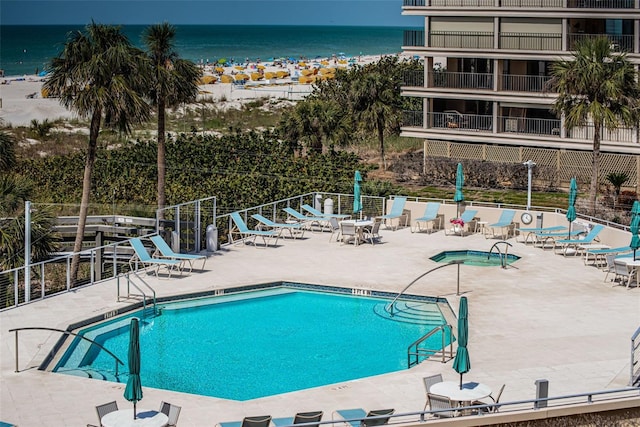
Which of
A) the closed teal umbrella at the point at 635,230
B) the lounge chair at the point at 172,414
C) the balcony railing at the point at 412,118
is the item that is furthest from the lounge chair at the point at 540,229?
the lounge chair at the point at 172,414

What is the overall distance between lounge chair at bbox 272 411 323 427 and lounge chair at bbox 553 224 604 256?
13743 mm

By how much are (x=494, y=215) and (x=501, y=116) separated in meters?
11.4

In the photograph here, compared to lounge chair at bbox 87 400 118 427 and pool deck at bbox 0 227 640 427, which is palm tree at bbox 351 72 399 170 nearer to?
pool deck at bbox 0 227 640 427

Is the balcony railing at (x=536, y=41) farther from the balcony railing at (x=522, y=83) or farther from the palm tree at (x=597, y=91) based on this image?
the palm tree at (x=597, y=91)

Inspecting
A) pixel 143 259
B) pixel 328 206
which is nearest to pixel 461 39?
pixel 328 206

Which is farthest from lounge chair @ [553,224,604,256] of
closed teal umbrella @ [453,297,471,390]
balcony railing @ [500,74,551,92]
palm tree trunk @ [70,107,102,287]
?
balcony railing @ [500,74,551,92]

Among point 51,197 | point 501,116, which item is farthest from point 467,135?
point 51,197

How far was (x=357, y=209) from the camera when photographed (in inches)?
1163

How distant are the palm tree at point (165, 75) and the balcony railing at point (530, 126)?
14.0 meters

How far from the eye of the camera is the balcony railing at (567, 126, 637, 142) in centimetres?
3669

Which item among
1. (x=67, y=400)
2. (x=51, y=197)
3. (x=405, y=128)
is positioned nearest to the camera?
(x=67, y=400)

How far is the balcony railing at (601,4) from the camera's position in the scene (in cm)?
3841

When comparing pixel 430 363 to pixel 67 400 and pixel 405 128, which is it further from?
pixel 405 128

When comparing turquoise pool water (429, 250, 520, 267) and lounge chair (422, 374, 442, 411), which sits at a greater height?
turquoise pool water (429, 250, 520, 267)
